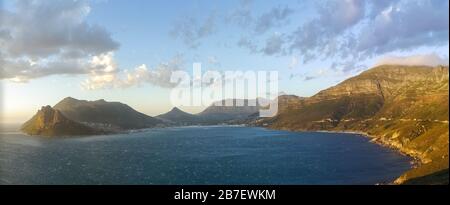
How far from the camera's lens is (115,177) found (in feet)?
438

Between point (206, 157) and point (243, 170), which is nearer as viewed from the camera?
point (243, 170)

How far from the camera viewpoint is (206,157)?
187875 millimetres
